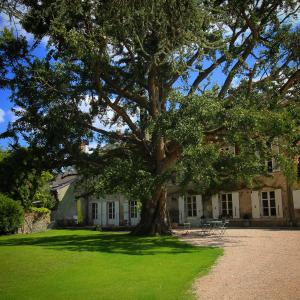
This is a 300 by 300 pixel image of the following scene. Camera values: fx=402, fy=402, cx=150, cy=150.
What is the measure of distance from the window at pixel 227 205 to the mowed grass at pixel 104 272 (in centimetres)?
1414

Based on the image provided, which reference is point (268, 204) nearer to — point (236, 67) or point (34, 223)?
point (236, 67)

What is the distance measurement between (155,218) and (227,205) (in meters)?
9.07

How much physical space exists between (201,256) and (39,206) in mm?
19728

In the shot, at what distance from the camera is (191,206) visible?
94.1ft

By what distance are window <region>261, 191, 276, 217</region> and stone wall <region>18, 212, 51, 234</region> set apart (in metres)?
14.2

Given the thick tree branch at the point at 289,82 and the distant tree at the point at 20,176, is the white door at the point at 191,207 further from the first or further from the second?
the thick tree branch at the point at 289,82

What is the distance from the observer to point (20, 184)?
76.2 ft

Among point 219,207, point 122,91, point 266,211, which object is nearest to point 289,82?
point 122,91

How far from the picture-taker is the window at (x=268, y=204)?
24859 mm

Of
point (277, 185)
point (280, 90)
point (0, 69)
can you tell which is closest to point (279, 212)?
point (277, 185)

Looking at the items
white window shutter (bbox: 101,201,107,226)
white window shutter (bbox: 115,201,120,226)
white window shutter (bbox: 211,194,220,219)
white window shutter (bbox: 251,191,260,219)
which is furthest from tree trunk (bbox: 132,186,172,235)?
white window shutter (bbox: 101,201,107,226)

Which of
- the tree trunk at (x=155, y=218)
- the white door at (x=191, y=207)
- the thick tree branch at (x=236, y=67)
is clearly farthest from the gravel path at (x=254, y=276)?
the white door at (x=191, y=207)

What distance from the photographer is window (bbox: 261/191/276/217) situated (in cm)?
2486

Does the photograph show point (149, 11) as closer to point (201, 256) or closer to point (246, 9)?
point (201, 256)
